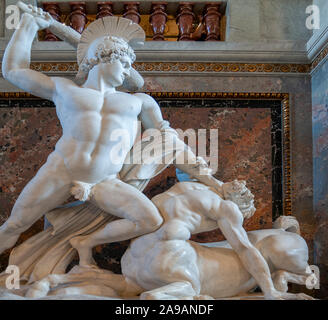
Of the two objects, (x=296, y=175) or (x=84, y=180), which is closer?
(x=84, y=180)

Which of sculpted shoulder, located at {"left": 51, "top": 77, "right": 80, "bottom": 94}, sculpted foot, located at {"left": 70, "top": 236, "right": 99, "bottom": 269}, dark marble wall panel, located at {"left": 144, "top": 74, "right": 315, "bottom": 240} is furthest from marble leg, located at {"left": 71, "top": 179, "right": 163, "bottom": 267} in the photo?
dark marble wall panel, located at {"left": 144, "top": 74, "right": 315, "bottom": 240}

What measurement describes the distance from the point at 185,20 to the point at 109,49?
1864 millimetres

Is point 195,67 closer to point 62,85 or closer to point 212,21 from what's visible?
point 212,21

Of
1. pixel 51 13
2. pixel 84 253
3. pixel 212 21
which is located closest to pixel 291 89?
pixel 212 21

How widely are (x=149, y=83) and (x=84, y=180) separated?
1.88m

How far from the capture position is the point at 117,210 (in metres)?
3.94

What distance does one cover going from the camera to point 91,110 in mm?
4043

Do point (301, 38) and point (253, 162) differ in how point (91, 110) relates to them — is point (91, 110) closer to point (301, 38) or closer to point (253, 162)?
point (253, 162)

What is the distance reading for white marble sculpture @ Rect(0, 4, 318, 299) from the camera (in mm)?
3822

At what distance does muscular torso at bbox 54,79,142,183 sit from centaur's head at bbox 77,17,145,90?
195 mm

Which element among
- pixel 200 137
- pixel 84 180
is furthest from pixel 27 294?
pixel 200 137

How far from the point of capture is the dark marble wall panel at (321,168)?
496 cm

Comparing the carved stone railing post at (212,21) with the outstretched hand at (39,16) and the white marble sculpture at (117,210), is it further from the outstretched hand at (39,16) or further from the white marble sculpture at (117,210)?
the outstretched hand at (39,16)

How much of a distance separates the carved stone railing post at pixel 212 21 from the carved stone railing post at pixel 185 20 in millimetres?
163
